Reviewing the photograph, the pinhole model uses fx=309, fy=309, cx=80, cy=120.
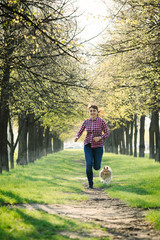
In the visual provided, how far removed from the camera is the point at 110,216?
19.2 ft

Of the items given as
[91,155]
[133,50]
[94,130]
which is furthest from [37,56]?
[133,50]

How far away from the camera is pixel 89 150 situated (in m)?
9.00

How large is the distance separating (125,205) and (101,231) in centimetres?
249

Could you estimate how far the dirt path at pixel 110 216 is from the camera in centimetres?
452

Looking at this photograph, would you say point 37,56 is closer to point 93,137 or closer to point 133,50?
point 93,137

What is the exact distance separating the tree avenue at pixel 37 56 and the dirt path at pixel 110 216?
131 inches

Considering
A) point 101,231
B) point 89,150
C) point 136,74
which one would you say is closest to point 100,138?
point 89,150

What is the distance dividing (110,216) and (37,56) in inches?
262

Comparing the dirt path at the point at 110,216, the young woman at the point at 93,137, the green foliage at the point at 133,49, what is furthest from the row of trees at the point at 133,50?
the dirt path at the point at 110,216

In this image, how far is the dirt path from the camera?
452cm

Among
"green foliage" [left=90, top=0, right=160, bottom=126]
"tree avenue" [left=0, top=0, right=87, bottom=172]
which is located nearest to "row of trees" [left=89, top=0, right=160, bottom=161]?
"green foliage" [left=90, top=0, right=160, bottom=126]

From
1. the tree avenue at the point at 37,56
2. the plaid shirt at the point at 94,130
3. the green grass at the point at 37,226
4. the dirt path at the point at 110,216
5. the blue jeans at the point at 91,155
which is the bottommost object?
the dirt path at the point at 110,216

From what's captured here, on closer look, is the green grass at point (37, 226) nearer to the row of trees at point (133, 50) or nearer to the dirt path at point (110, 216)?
the dirt path at point (110, 216)

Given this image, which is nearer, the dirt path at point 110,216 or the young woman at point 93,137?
the dirt path at point 110,216
